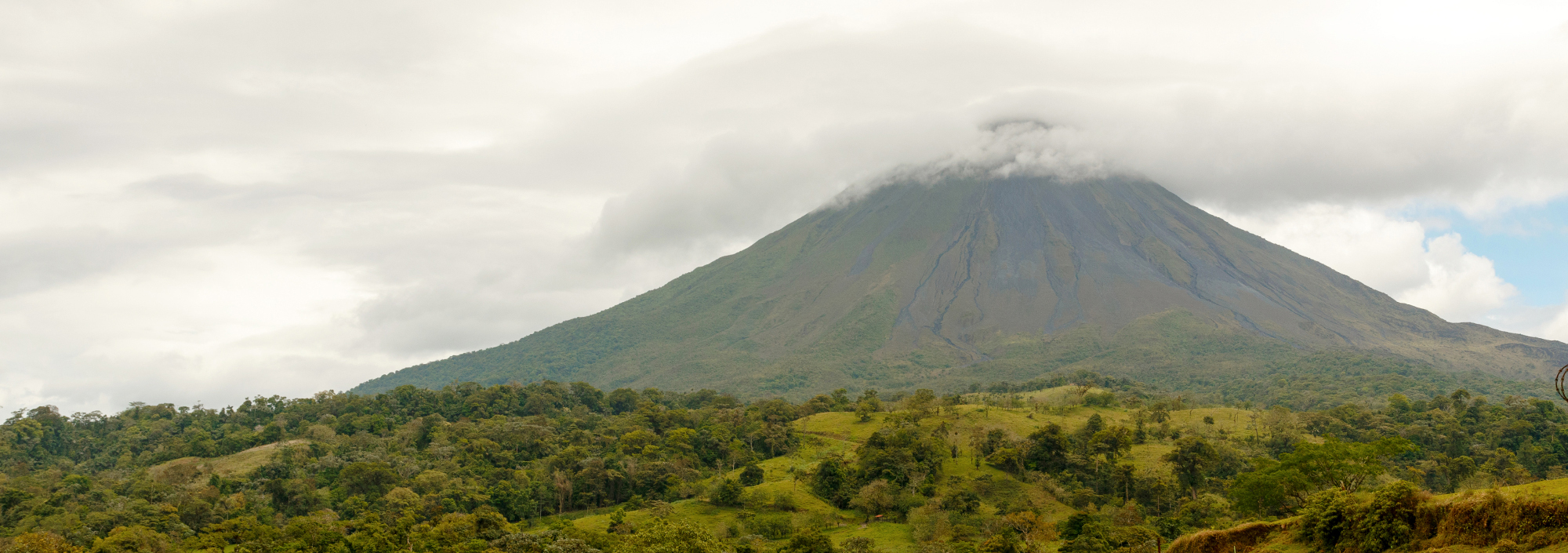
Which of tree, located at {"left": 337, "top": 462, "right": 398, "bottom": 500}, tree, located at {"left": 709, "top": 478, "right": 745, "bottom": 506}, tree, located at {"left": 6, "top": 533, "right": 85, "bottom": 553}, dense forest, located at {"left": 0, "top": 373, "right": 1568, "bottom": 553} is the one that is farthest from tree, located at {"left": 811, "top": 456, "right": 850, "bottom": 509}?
tree, located at {"left": 6, "top": 533, "right": 85, "bottom": 553}

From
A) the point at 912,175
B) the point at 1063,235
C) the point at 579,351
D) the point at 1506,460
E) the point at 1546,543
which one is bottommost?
the point at 1506,460

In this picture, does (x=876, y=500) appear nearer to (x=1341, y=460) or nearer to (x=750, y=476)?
(x=750, y=476)

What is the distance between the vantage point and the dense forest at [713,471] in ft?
116

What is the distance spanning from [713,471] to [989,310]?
294 ft

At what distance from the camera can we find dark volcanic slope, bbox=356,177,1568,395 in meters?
115

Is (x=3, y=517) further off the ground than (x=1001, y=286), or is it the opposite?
(x=1001, y=286)

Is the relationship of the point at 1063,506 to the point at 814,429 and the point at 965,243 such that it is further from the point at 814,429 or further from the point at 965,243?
the point at 965,243

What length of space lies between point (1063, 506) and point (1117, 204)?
132 metres

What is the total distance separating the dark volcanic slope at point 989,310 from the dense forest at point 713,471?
48399mm

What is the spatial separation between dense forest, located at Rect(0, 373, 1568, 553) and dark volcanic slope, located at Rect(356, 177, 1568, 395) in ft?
159

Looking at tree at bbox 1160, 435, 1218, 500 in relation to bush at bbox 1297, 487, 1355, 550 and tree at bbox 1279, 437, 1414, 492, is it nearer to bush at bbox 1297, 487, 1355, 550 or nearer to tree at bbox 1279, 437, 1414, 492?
tree at bbox 1279, 437, 1414, 492

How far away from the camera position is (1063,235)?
513ft

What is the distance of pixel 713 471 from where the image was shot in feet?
171

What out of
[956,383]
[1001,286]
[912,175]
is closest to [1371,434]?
[956,383]
